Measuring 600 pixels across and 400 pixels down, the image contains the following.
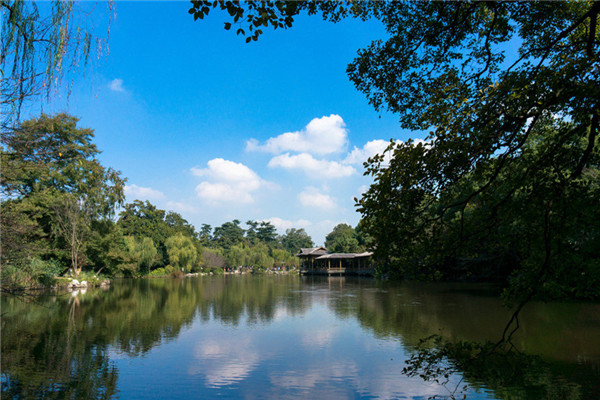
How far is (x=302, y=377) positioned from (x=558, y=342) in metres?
5.73

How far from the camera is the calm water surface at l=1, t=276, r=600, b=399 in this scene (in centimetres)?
559

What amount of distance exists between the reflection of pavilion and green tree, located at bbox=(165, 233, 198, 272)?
44.8ft

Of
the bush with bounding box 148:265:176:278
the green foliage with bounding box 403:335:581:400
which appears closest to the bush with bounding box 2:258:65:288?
the bush with bounding box 148:265:176:278

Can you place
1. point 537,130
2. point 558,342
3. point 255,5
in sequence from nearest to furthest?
point 255,5 → point 537,130 → point 558,342

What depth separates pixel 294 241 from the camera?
259 feet

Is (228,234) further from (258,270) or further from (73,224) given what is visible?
(73,224)

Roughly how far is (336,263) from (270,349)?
37.5m

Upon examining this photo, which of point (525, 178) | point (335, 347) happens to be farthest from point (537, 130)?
point (335, 347)

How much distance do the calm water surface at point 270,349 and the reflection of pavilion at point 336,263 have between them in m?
24.4

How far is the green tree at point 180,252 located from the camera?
3834cm

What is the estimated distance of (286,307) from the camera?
1485 cm

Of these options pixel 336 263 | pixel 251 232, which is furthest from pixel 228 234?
pixel 336 263

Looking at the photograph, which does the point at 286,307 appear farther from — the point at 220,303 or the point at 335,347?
the point at 335,347

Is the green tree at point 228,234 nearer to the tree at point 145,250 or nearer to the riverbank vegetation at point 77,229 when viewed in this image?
the riverbank vegetation at point 77,229
